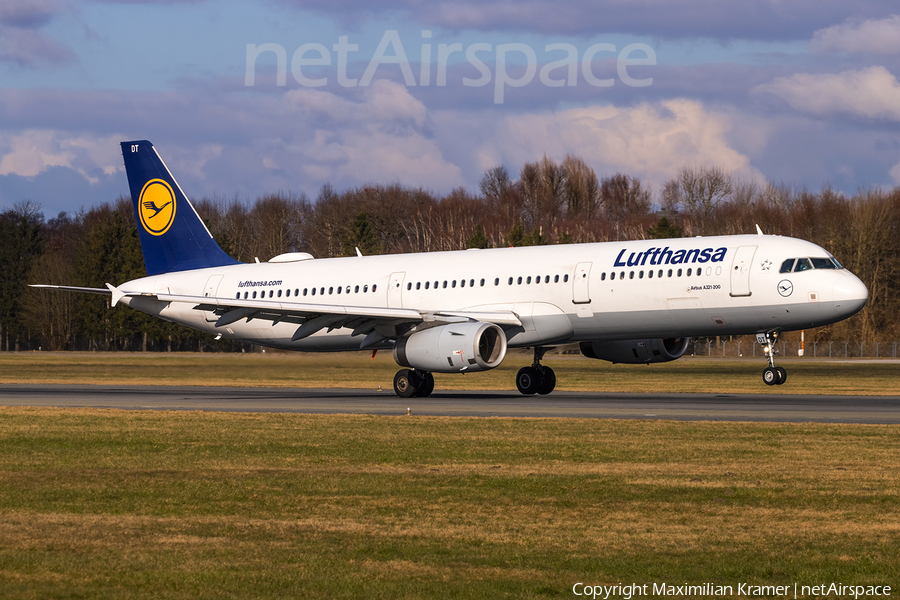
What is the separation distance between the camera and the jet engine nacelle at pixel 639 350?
34866 millimetres

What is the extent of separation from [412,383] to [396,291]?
3979mm

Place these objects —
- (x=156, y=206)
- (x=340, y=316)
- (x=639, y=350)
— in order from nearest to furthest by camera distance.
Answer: (x=340, y=316) → (x=639, y=350) → (x=156, y=206)

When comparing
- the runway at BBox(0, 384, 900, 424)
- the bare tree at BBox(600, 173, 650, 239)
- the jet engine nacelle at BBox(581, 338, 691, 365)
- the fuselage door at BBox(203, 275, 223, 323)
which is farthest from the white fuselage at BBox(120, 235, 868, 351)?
the bare tree at BBox(600, 173, 650, 239)

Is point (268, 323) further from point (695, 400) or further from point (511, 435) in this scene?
point (511, 435)

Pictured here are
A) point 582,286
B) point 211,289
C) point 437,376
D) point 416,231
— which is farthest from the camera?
point 416,231

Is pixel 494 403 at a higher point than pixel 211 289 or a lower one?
lower

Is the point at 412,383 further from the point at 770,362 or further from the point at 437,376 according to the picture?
the point at 437,376

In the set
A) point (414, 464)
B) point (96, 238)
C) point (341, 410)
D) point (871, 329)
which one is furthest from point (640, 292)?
point (96, 238)

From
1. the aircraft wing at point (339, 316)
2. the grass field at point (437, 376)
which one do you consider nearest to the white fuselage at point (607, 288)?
the aircraft wing at point (339, 316)

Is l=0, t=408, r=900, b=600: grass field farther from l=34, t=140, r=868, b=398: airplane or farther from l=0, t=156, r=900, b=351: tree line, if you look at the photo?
l=0, t=156, r=900, b=351: tree line

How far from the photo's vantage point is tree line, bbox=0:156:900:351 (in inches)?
3654

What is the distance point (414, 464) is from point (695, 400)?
17.1 meters

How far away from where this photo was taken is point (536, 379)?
35500 millimetres

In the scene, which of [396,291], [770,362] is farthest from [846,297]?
[396,291]
